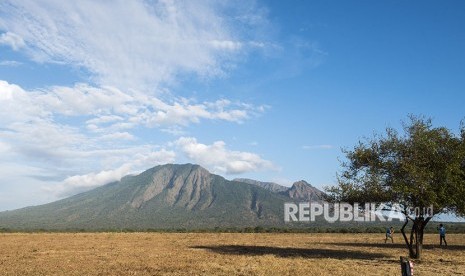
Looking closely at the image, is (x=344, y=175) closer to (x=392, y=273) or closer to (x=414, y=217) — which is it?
(x=414, y=217)

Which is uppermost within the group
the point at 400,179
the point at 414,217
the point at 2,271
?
the point at 400,179

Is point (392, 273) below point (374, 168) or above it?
below

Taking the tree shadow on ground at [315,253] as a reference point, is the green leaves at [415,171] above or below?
above

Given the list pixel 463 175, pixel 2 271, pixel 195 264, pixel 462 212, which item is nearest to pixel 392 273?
pixel 462 212

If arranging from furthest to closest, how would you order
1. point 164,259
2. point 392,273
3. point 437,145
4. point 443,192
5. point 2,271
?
point 164,259, point 437,145, point 443,192, point 2,271, point 392,273

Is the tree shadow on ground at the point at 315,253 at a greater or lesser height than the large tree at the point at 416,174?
lesser

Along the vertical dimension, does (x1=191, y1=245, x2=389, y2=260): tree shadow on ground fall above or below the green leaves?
below

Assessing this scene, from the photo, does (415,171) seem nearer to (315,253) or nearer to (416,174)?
(416,174)

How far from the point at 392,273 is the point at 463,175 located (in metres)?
11.6

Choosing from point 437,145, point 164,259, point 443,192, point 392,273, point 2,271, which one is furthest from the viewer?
point 164,259

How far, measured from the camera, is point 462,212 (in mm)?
32469

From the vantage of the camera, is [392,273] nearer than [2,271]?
Yes

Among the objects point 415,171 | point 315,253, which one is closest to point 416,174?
point 415,171

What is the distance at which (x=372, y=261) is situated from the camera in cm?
3434
